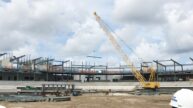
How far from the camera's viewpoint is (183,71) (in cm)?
12712

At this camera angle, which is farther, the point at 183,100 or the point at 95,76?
the point at 95,76

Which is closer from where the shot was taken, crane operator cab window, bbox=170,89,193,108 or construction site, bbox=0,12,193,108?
crane operator cab window, bbox=170,89,193,108

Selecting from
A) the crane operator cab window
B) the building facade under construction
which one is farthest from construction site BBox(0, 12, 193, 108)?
the crane operator cab window

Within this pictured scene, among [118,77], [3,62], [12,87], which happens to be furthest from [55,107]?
[118,77]

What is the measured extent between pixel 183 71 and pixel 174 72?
330 centimetres

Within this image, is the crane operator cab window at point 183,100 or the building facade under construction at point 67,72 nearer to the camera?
the crane operator cab window at point 183,100

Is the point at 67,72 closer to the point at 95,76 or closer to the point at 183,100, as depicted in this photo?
the point at 95,76

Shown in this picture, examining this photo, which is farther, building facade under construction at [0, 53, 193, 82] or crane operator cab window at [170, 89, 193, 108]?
building facade under construction at [0, 53, 193, 82]

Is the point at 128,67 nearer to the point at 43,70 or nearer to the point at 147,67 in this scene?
the point at 147,67

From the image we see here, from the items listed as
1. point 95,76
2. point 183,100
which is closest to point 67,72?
point 95,76

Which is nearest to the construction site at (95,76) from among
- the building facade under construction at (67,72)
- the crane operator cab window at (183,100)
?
the building facade under construction at (67,72)

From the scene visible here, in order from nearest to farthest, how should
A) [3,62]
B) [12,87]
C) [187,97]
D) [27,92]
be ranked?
[187,97] → [27,92] → [12,87] → [3,62]

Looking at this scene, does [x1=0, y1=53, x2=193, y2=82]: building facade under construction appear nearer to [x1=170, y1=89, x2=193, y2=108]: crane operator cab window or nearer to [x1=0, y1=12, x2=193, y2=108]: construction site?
[x1=0, y1=12, x2=193, y2=108]: construction site

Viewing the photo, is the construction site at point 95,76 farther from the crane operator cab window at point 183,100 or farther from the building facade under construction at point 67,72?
the crane operator cab window at point 183,100
